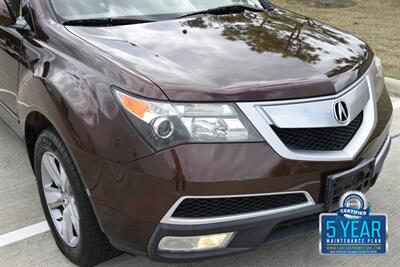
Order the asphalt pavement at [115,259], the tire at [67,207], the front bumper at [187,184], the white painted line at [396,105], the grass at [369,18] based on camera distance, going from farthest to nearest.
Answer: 1. the grass at [369,18]
2. the white painted line at [396,105]
3. the asphalt pavement at [115,259]
4. the tire at [67,207]
5. the front bumper at [187,184]

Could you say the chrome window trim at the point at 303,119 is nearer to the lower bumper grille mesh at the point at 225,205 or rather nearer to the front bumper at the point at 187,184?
the front bumper at the point at 187,184

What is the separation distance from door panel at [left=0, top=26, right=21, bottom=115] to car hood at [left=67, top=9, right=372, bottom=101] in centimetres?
54

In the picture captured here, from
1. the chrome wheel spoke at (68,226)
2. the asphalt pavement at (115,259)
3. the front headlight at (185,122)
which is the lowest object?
the asphalt pavement at (115,259)

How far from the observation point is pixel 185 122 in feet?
6.61

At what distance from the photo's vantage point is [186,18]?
3.01 meters

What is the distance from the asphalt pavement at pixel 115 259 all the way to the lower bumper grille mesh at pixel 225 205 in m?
0.71

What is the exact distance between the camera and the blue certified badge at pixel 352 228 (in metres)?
2.26

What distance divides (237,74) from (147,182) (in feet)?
2.14

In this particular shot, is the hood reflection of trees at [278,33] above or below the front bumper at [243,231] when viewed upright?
above

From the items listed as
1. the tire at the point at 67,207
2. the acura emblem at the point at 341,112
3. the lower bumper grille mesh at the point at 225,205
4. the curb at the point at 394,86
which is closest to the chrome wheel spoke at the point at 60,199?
the tire at the point at 67,207

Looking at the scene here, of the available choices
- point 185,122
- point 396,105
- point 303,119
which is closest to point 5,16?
point 185,122

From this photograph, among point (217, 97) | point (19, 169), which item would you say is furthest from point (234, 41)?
point (19, 169)

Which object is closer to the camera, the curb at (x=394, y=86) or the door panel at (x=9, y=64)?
the door panel at (x=9, y=64)

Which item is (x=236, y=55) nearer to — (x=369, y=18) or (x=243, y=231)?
(x=243, y=231)
